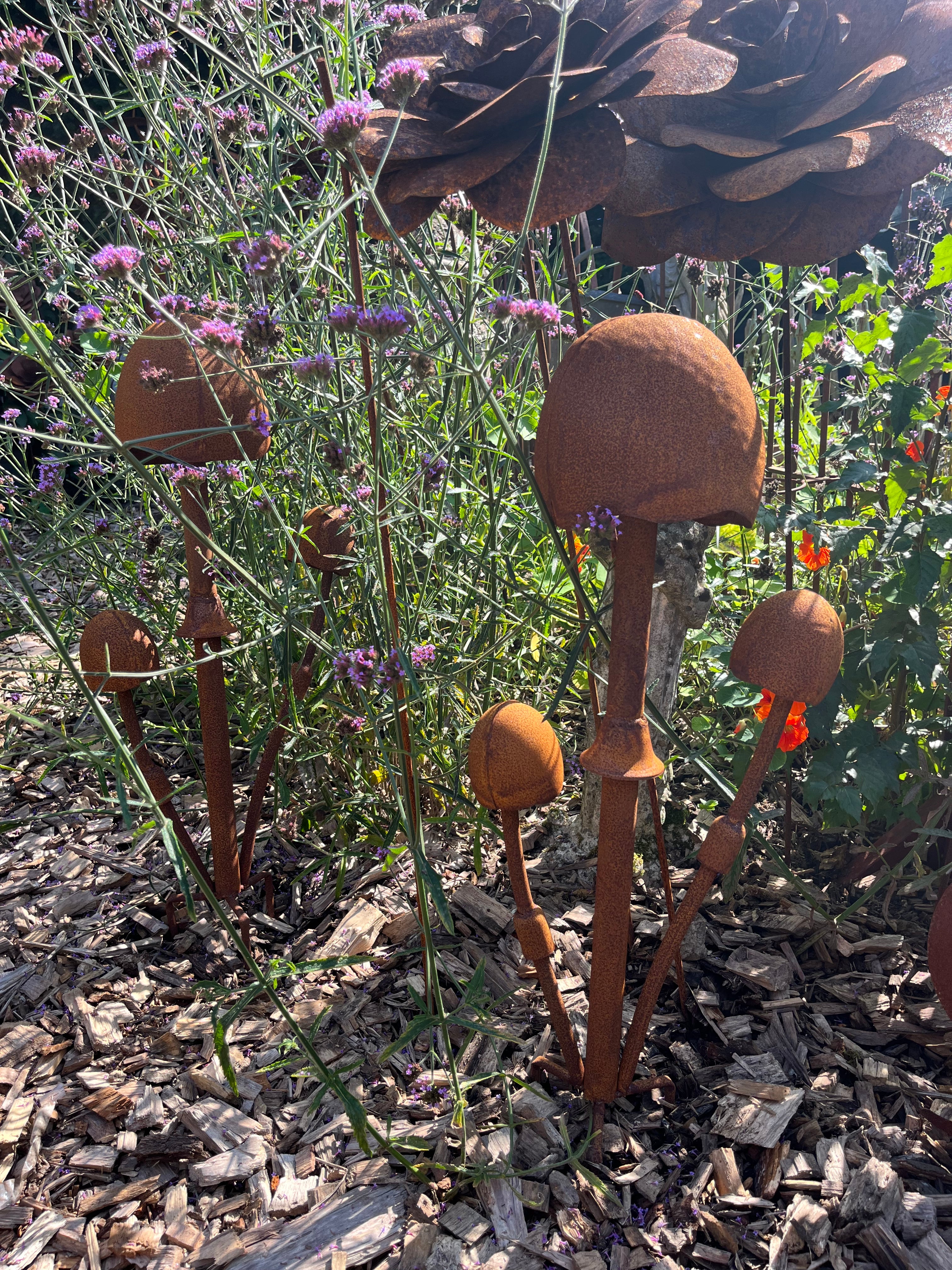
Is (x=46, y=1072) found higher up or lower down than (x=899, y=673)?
lower down

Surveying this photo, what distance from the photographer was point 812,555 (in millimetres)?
2209

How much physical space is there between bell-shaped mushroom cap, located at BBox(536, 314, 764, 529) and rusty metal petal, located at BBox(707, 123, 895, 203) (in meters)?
0.17

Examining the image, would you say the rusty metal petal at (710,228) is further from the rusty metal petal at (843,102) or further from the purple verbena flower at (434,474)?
the purple verbena flower at (434,474)

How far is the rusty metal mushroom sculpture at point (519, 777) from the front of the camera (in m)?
1.36

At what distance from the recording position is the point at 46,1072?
186cm

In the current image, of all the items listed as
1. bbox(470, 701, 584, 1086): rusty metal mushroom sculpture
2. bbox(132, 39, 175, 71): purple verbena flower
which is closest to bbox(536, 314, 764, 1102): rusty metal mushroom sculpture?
bbox(470, 701, 584, 1086): rusty metal mushroom sculpture

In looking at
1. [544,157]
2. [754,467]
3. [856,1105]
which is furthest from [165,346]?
[856,1105]

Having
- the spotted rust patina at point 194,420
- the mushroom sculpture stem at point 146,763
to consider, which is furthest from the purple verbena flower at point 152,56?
the mushroom sculpture stem at point 146,763

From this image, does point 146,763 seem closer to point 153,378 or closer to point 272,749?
point 272,749

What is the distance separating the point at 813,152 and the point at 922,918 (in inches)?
68.2

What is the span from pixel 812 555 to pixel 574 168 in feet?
4.39

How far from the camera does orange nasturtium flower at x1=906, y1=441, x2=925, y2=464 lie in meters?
2.24

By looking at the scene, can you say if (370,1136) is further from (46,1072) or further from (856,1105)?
(856,1105)

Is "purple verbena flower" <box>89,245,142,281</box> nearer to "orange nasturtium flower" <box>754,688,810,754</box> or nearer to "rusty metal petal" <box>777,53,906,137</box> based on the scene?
"rusty metal petal" <box>777,53,906,137</box>
